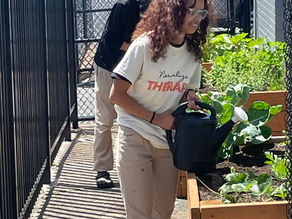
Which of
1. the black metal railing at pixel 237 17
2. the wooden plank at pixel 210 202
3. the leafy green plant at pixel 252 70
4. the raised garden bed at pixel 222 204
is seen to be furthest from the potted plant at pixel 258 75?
the black metal railing at pixel 237 17

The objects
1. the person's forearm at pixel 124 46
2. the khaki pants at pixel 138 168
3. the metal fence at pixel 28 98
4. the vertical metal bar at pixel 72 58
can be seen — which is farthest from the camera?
the vertical metal bar at pixel 72 58

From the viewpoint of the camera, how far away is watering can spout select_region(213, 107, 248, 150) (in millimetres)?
3465

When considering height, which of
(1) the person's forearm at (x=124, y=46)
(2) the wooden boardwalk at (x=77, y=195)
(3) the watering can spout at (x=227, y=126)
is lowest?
(2) the wooden boardwalk at (x=77, y=195)

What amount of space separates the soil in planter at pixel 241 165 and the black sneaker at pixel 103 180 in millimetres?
1802

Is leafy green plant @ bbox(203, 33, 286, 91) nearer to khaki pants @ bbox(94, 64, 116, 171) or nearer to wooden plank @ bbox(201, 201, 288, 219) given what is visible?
khaki pants @ bbox(94, 64, 116, 171)

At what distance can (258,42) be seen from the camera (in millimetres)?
7074

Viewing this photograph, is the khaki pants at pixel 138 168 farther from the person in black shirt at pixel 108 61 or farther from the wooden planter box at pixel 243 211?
the person in black shirt at pixel 108 61

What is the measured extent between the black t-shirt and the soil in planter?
112cm

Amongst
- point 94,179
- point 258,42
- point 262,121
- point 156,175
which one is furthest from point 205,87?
point 156,175

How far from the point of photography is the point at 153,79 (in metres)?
3.64

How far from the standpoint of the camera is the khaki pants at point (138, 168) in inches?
146

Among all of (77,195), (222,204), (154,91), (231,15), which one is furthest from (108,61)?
(231,15)

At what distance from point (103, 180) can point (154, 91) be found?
2.69 metres

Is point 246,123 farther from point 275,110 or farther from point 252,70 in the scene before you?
point 252,70
